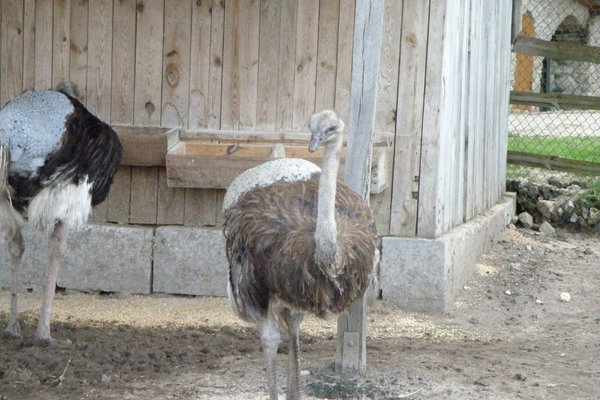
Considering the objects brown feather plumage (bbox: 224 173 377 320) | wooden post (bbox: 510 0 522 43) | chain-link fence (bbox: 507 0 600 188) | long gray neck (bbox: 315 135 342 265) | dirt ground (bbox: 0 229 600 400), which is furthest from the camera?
wooden post (bbox: 510 0 522 43)

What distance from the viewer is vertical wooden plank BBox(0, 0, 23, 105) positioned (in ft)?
25.7

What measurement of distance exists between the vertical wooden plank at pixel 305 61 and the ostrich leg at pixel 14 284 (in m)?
2.08

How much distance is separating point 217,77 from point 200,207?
92 cm

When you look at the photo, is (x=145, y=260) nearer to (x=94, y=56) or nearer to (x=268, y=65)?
(x=94, y=56)

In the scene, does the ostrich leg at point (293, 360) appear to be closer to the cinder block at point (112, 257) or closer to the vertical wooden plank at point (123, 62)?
the cinder block at point (112, 257)

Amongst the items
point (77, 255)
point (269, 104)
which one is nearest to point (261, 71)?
point (269, 104)

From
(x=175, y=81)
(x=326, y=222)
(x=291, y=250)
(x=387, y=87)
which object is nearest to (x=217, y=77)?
(x=175, y=81)

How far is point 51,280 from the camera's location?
261 inches

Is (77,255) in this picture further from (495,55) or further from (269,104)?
(495,55)

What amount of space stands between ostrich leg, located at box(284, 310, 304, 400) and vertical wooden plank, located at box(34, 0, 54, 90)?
3.19 metres

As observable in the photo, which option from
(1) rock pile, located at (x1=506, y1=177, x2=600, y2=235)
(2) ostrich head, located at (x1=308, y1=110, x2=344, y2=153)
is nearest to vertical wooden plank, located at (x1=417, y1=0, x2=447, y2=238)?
(2) ostrich head, located at (x1=308, y1=110, x2=344, y2=153)

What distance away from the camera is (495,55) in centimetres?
1007

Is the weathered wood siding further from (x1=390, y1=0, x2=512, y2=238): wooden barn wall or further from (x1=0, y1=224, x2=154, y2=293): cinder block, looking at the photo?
(x1=0, y1=224, x2=154, y2=293): cinder block

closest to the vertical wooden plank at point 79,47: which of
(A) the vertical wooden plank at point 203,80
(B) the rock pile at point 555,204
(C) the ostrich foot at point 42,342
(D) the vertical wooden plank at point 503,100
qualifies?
(A) the vertical wooden plank at point 203,80
